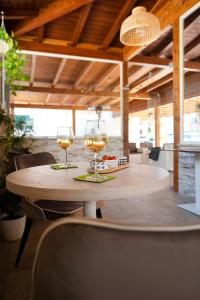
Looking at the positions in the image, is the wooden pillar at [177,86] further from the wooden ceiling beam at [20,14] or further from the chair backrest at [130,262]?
the chair backrest at [130,262]

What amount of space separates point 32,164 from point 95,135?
34.9 inches

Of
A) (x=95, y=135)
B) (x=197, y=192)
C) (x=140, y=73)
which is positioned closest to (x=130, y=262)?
(x=95, y=135)

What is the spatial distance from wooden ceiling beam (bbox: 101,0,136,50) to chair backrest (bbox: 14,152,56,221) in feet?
11.2

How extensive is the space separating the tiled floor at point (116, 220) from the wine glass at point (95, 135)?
366mm

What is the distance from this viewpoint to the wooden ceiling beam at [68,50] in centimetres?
456

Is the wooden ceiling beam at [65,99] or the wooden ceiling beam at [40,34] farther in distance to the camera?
the wooden ceiling beam at [65,99]

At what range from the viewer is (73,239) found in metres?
0.40

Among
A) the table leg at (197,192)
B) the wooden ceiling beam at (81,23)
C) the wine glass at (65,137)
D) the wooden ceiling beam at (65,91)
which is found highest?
the wooden ceiling beam at (81,23)

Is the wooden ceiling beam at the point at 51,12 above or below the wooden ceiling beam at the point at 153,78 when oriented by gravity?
above

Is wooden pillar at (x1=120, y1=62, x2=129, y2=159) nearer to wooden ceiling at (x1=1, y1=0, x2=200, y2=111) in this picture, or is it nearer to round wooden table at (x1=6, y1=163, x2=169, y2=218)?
wooden ceiling at (x1=1, y1=0, x2=200, y2=111)

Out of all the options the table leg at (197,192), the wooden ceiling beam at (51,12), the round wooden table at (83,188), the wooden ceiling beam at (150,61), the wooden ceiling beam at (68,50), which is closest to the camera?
the round wooden table at (83,188)

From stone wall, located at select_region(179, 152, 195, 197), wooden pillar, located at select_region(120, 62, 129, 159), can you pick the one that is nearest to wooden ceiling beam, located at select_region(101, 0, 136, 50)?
wooden pillar, located at select_region(120, 62, 129, 159)

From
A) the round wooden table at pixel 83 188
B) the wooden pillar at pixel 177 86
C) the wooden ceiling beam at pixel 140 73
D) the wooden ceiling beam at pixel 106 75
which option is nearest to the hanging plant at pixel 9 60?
the round wooden table at pixel 83 188

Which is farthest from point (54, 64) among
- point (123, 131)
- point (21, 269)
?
point (21, 269)
